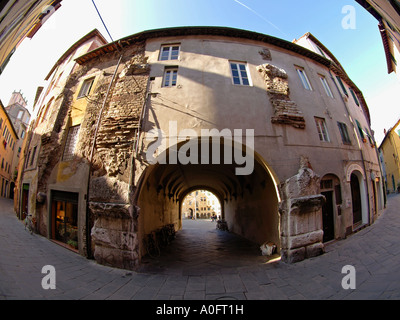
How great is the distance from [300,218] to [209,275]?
366 centimetres

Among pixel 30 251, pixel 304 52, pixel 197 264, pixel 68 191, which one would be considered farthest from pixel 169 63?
pixel 30 251

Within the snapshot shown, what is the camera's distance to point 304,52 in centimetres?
883

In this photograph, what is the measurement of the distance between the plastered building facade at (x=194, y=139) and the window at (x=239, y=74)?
0.07 m

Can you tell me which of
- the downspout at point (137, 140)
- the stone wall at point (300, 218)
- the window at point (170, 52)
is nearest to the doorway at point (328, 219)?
the stone wall at point (300, 218)

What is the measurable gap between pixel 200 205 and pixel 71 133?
60.4 meters

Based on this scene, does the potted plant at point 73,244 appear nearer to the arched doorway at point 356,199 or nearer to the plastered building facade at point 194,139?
the plastered building facade at point 194,139

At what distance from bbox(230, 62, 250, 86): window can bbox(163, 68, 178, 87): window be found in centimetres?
262

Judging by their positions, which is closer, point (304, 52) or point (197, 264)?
point (197, 264)

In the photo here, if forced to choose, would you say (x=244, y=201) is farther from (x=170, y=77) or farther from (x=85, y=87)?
(x=85, y=87)

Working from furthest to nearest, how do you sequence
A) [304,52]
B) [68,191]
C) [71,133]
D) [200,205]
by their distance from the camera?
[200,205], [304,52], [71,133], [68,191]

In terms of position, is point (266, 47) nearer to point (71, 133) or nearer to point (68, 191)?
point (71, 133)

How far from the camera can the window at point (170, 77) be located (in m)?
6.76

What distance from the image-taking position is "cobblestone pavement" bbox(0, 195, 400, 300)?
3508 millimetres
